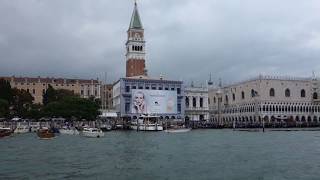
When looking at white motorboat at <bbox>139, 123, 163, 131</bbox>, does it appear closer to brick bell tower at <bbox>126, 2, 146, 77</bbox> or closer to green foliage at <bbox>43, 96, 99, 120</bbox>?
green foliage at <bbox>43, 96, 99, 120</bbox>

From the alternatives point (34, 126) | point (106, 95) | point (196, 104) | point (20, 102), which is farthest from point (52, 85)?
→ point (34, 126)

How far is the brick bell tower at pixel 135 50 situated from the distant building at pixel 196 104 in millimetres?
12879

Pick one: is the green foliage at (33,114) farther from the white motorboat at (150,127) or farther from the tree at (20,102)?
the white motorboat at (150,127)

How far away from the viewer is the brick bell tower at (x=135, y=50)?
112m

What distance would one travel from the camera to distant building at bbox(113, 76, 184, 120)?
102 meters

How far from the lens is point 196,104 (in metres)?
118

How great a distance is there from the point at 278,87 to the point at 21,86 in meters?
63.7

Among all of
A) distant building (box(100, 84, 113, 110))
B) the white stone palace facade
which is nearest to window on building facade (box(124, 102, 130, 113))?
the white stone palace facade

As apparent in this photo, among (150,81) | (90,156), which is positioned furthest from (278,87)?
(90,156)

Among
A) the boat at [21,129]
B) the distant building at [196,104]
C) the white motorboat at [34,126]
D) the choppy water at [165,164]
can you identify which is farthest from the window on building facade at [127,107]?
the choppy water at [165,164]

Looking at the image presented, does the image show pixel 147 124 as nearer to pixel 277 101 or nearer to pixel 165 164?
pixel 277 101

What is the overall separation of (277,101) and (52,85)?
5690 centimetres

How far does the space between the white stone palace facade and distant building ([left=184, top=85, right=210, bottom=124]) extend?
7.70 metres

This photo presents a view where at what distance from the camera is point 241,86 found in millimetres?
118062
